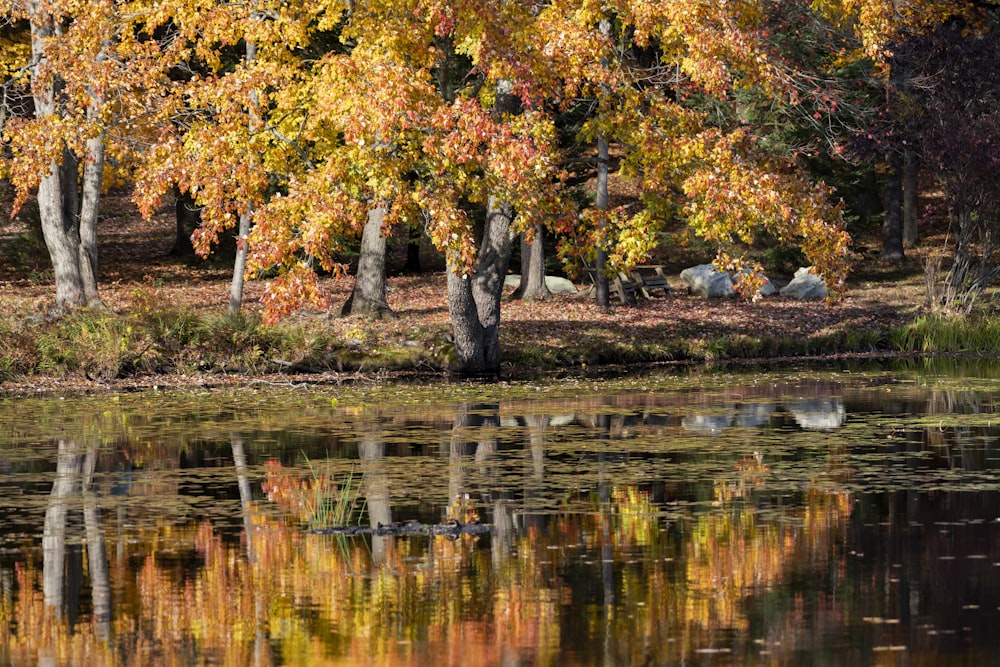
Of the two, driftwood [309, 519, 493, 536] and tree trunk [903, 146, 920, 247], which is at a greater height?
tree trunk [903, 146, 920, 247]

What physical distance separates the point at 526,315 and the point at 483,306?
5924 millimetres

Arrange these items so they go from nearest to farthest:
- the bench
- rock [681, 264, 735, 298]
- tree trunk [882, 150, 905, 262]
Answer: the bench
rock [681, 264, 735, 298]
tree trunk [882, 150, 905, 262]

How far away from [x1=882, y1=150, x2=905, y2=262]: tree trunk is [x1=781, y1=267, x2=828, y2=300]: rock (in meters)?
6.04

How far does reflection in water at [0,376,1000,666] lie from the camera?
7.66m

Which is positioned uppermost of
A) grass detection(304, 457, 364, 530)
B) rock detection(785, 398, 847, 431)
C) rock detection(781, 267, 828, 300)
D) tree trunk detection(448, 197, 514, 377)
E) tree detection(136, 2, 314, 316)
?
tree detection(136, 2, 314, 316)

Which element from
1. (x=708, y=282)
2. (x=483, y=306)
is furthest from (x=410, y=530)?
(x=708, y=282)

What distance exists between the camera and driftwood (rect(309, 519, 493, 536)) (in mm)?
10750

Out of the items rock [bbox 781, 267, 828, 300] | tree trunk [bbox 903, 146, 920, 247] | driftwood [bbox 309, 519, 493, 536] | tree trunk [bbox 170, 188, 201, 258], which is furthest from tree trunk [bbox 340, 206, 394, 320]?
tree trunk [bbox 903, 146, 920, 247]

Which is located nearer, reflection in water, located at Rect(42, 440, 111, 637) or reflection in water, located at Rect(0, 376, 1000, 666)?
reflection in water, located at Rect(0, 376, 1000, 666)

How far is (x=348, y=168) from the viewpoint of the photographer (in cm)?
2159

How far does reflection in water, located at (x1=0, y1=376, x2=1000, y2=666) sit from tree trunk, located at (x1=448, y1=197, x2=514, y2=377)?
7.08m

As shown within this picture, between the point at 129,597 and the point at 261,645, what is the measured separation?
5.00 ft

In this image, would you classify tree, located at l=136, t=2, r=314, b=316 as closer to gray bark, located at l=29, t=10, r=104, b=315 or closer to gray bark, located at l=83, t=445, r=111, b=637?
gray bark, located at l=29, t=10, r=104, b=315

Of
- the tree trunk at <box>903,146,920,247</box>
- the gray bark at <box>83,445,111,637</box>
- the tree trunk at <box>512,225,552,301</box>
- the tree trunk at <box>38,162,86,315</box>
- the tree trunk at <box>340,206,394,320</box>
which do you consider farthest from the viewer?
the tree trunk at <box>903,146,920,247</box>
